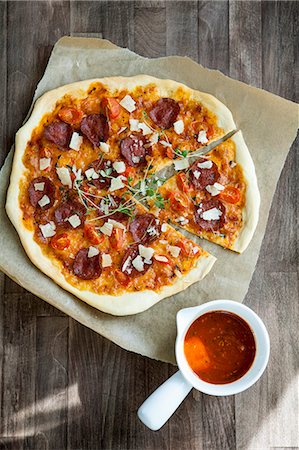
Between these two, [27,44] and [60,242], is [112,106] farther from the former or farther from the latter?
[60,242]

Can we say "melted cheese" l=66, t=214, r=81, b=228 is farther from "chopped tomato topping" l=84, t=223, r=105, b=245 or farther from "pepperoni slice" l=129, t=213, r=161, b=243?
"pepperoni slice" l=129, t=213, r=161, b=243

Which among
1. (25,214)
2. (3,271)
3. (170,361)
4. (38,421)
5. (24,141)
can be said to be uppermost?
(24,141)

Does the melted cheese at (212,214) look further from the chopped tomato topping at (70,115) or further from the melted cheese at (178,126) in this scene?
the chopped tomato topping at (70,115)

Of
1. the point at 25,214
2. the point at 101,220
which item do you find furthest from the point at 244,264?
the point at 25,214

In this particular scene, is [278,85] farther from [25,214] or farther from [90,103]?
[25,214]

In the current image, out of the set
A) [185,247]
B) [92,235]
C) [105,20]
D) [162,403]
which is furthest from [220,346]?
[105,20]

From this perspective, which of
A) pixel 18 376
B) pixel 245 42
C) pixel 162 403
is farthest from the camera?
pixel 245 42

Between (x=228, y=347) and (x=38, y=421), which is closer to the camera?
(x=228, y=347)
